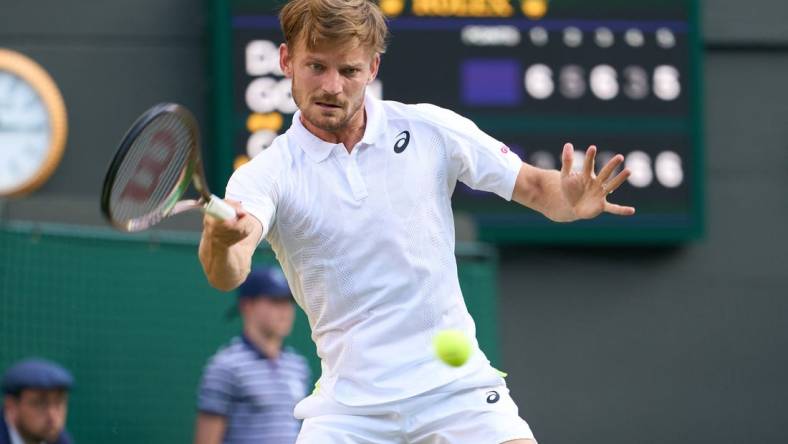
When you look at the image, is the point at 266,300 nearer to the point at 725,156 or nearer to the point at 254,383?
the point at 254,383

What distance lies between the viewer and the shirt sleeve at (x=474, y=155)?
3.95m

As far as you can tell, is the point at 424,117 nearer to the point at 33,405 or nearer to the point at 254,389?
the point at 254,389

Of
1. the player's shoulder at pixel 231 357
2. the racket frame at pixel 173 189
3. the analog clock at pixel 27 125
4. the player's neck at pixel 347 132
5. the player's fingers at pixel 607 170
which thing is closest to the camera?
Answer: the racket frame at pixel 173 189

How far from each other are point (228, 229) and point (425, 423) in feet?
2.28

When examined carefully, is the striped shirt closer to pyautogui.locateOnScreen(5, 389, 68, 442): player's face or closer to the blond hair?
pyautogui.locateOnScreen(5, 389, 68, 442): player's face

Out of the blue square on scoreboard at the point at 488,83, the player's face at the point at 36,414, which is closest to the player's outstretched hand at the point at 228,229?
the player's face at the point at 36,414

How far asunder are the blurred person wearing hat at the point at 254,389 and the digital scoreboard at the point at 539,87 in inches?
86.1

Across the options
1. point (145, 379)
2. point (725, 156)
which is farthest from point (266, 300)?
point (725, 156)

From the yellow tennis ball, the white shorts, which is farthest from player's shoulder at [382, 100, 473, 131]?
the white shorts

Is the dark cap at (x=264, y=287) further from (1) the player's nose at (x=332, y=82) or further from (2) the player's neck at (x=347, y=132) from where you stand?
(1) the player's nose at (x=332, y=82)

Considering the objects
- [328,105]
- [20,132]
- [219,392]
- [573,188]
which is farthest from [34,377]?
[20,132]

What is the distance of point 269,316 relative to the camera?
5.28 meters

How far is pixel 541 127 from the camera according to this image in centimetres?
772

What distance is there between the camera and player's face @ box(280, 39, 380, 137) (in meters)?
3.78
